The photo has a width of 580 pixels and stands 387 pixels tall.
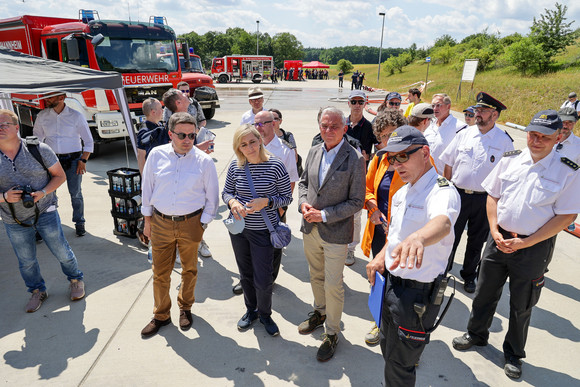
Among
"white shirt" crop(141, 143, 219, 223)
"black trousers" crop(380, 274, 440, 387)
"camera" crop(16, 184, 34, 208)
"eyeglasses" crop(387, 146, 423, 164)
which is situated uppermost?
"eyeglasses" crop(387, 146, 423, 164)

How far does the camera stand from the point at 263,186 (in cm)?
298

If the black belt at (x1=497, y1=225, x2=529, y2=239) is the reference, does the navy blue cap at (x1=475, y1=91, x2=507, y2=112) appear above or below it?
above

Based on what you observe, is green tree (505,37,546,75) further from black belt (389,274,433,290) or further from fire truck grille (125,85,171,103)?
black belt (389,274,433,290)

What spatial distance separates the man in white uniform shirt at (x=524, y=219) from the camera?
250cm

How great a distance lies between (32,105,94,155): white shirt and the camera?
15.9 feet

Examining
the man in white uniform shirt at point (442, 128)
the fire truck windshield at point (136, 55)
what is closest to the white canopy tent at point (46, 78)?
the fire truck windshield at point (136, 55)

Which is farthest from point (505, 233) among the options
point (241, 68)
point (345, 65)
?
point (345, 65)

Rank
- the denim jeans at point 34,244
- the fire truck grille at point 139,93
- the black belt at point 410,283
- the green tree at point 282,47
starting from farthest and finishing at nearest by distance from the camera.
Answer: the green tree at point 282,47 → the fire truck grille at point 139,93 → the denim jeans at point 34,244 → the black belt at point 410,283

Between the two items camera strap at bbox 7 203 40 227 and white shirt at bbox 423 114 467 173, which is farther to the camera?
white shirt at bbox 423 114 467 173

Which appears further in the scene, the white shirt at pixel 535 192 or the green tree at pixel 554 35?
the green tree at pixel 554 35

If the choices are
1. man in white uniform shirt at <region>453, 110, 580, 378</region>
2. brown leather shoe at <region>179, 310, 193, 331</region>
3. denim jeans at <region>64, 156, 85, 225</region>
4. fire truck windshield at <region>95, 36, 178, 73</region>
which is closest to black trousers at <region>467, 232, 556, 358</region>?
man in white uniform shirt at <region>453, 110, 580, 378</region>

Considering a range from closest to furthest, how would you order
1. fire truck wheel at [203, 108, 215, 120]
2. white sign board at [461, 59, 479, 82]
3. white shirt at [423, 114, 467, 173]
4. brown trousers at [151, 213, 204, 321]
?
brown trousers at [151, 213, 204, 321] → white shirt at [423, 114, 467, 173] → fire truck wheel at [203, 108, 215, 120] → white sign board at [461, 59, 479, 82]

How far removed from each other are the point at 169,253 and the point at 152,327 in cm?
70

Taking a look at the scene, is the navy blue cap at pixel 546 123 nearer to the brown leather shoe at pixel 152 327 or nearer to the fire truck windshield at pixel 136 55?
the brown leather shoe at pixel 152 327
